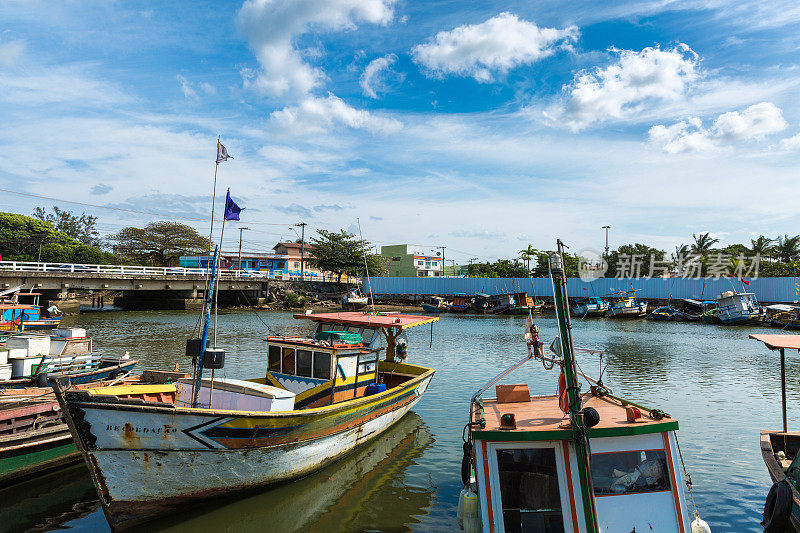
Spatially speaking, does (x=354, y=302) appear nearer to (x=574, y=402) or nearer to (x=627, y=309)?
(x=627, y=309)

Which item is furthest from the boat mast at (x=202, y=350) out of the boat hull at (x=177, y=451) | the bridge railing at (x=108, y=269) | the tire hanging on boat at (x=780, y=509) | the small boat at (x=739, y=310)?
the small boat at (x=739, y=310)

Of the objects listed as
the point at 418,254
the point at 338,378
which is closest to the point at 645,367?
the point at 338,378

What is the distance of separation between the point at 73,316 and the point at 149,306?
529 inches

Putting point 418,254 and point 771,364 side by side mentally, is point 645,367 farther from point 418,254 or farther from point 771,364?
point 418,254

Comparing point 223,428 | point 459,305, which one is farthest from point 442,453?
point 459,305

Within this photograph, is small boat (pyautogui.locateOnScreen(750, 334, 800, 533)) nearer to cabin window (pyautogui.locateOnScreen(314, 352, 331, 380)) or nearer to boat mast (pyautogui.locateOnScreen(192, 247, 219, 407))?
cabin window (pyautogui.locateOnScreen(314, 352, 331, 380))

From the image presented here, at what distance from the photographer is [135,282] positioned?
52969 mm

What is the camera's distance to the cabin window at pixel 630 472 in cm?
624

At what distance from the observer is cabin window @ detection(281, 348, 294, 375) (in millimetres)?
11977

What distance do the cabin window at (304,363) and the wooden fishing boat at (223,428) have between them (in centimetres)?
2

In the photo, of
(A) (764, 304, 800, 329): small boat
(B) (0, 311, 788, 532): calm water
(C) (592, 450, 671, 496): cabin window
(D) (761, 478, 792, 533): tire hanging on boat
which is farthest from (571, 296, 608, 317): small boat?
(C) (592, 450, 671, 496): cabin window

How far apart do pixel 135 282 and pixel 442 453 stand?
50.2 metres

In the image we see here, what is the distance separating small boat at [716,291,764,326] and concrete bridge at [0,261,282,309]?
45.8 meters

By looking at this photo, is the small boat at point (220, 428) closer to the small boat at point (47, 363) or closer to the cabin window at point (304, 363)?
the cabin window at point (304, 363)
